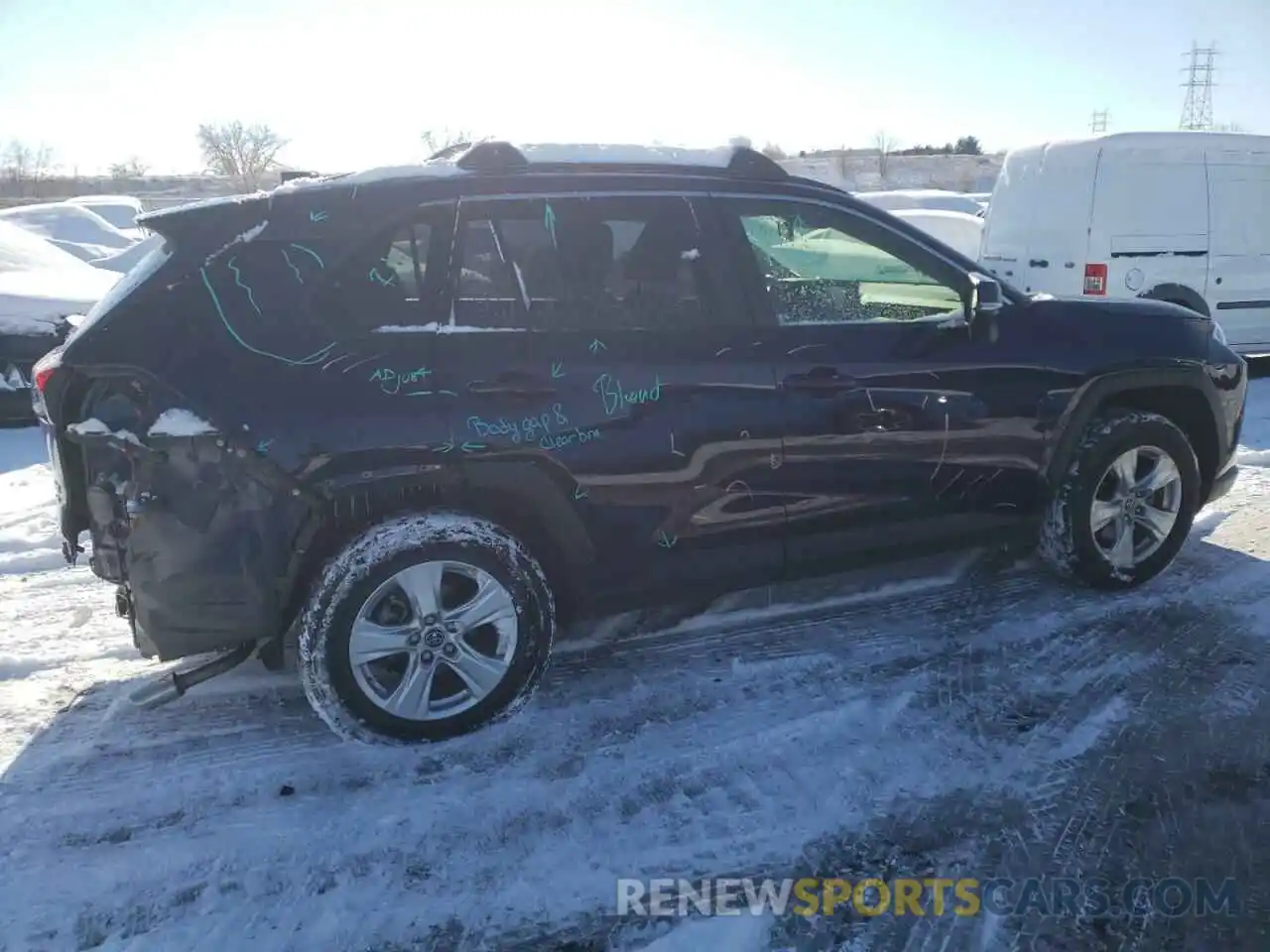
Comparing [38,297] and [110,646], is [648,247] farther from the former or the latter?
[38,297]

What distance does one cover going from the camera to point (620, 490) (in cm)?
332

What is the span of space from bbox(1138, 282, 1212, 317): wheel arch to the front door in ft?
17.6

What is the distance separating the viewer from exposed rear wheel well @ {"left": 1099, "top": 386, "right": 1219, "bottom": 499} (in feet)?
14.1

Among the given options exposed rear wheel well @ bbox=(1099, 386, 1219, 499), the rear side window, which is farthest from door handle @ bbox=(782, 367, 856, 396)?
→ the rear side window

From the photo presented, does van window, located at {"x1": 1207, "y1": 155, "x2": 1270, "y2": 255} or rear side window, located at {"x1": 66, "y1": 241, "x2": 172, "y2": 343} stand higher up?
van window, located at {"x1": 1207, "y1": 155, "x2": 1270, "y2": 255}

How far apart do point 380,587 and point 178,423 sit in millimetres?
776

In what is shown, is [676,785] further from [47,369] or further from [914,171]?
[914,171]

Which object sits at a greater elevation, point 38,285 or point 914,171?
point 914,171

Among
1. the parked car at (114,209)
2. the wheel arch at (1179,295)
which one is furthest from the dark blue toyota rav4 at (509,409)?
the parked car at (114,209)

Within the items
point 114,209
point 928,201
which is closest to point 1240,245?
point 928,201

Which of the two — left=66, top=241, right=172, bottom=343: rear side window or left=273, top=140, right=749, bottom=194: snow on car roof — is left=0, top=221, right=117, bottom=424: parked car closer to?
left=66, top=241, right=172, bottom=343: rear side window

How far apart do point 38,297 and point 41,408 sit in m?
5.11

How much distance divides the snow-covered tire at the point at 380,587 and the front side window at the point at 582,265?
2.38 ft

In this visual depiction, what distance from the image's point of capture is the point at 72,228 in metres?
14.7
